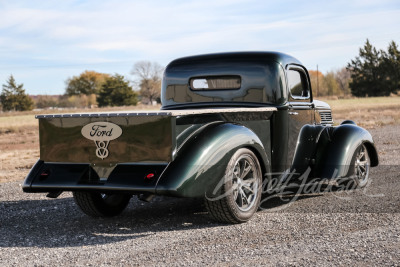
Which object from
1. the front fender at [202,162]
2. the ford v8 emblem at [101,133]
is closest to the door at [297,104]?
the front fender at [202,162]

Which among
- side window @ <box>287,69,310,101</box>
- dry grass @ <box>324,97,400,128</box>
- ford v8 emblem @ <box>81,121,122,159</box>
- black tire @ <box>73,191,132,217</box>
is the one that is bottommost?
dry grass @ <box>324,97,400,128</box>

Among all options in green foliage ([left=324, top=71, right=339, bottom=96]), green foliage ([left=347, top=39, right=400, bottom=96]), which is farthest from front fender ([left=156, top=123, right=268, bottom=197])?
green foliage ([left=324, top=71, right=339, bottom=96])

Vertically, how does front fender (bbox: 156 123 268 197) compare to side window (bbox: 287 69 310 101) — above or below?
below

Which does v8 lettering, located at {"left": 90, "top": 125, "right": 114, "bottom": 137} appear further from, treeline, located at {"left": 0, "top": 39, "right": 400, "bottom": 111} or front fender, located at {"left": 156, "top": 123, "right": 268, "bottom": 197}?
treeline, located at {"left": 0, "top": 39, "right": 400, "bottom": 111}

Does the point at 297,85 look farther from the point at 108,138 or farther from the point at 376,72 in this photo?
the point at 376,72

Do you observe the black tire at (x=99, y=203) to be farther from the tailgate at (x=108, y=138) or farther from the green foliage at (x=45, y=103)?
the green foliage at (x=45, y=103)

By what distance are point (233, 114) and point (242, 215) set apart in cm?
111

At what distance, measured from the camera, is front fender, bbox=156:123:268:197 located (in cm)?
468

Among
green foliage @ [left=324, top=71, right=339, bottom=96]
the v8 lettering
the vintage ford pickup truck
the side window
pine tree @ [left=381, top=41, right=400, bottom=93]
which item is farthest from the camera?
green foliage @ [left=324, top=71, right=339, bottom=96]

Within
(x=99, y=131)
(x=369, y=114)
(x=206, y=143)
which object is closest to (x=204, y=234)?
(x=206, y=143)

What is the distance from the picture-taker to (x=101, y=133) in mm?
4949

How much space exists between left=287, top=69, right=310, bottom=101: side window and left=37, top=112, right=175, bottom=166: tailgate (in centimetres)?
246

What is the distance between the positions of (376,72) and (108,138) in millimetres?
70883

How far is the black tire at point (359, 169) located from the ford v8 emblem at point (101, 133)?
3.53m
